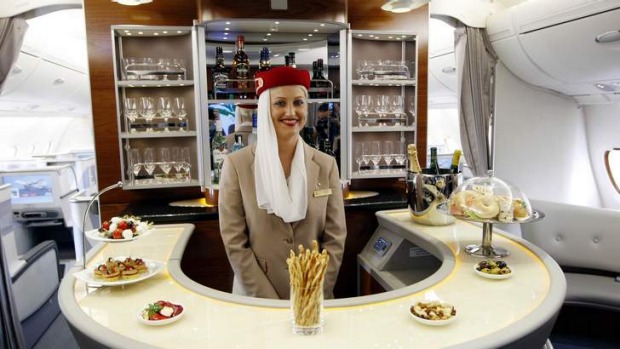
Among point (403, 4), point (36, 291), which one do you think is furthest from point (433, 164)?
point (36, 291)

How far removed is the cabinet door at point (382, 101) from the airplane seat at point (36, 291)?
2904mm

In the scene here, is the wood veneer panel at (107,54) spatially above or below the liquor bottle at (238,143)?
above

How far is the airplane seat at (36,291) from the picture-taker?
3.78 meters

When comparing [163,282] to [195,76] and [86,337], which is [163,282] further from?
[195,76]

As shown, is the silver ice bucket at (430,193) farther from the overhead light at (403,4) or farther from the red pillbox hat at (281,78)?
the overhead light at (403,4)

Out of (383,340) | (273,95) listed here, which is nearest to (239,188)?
(273,95)

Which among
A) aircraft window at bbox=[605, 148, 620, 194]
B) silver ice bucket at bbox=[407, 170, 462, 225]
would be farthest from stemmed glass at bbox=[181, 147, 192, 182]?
aircraft window at bbox=[605, 148, 620, 194]

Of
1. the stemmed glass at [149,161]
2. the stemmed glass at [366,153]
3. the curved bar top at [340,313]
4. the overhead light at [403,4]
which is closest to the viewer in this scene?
the curved bar top at [340,313]

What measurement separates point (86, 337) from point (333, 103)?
8.40 ft

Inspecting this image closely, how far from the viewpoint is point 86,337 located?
4.81 ft

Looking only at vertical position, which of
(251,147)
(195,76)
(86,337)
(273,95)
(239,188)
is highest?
A: (195,76)

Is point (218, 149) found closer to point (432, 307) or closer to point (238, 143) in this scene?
point (238, 143)

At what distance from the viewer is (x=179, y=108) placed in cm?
353

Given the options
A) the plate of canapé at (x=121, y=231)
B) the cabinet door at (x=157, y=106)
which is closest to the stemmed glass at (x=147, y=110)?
the cabinet door at (x=157, y=106)
